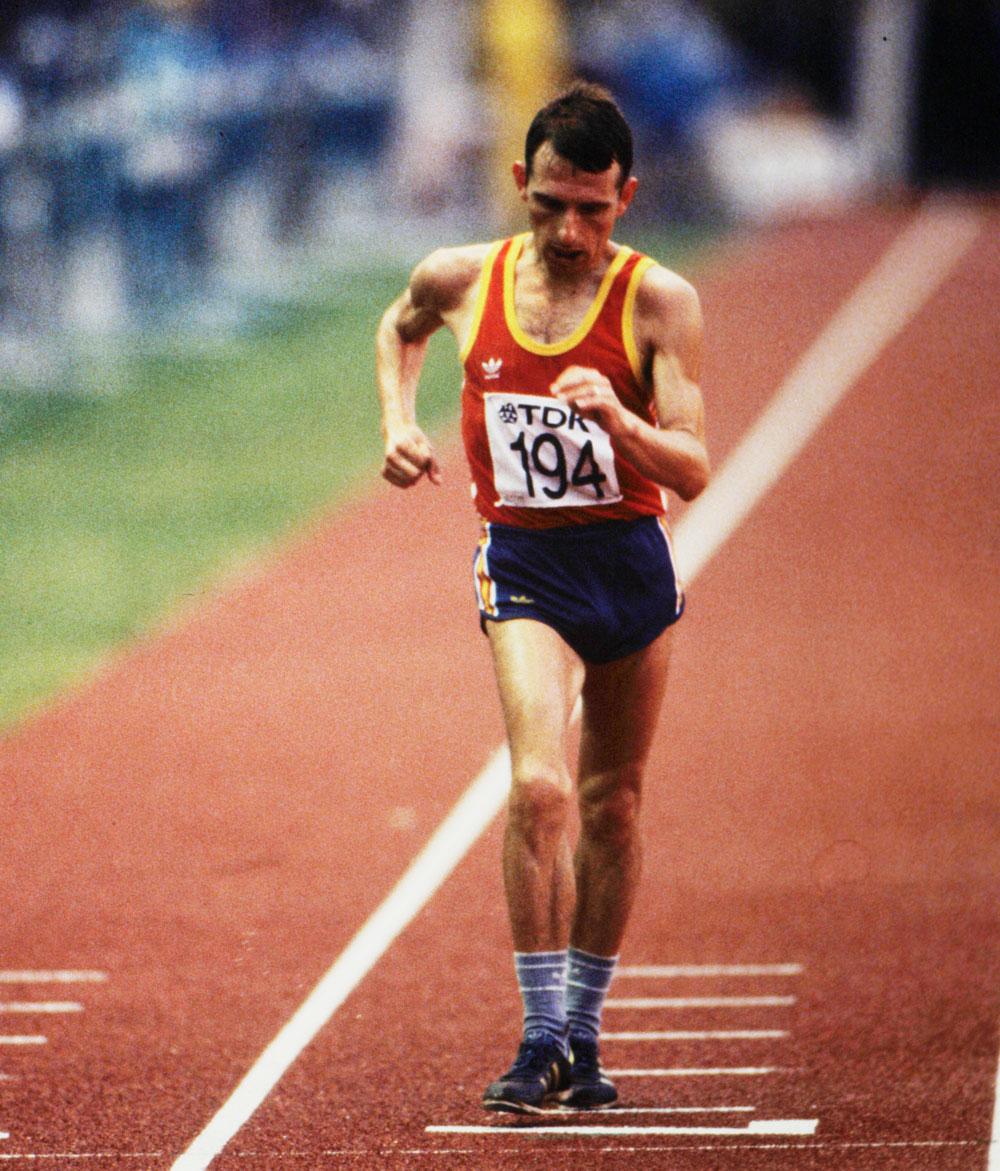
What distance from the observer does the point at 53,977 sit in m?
6.58

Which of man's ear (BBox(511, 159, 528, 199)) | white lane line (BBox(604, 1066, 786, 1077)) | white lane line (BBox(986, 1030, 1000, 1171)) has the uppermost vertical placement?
man's ear (BBox(511, 159, 528, 199))

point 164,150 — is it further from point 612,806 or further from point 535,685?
point 535,685

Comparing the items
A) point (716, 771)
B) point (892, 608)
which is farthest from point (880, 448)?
point (716, 771)

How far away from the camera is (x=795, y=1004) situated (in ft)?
20.6

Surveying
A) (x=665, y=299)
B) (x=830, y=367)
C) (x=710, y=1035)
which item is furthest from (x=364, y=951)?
(x=830, y=367)

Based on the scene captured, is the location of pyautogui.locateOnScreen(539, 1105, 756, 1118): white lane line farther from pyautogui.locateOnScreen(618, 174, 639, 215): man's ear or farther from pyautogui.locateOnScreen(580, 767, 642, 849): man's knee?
pyautogui.locateOnScreen(618, 174, 639, 215): man's ear

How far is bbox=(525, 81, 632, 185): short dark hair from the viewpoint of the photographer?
4977 millimetres

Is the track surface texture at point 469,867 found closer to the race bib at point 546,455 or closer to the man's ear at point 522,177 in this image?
the race bib at point 546,455

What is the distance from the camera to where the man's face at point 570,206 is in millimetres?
4992

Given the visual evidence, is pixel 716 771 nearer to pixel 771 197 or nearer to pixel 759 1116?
pixel 759 1116

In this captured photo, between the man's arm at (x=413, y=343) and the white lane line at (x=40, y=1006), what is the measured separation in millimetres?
1840

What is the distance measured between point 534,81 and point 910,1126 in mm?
20075

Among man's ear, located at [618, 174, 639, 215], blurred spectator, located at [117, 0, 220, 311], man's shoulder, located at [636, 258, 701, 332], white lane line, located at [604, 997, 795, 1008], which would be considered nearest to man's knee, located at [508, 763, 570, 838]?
man's shoulder, located at [636, 258, 701, 332]

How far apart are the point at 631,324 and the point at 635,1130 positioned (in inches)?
68.3
